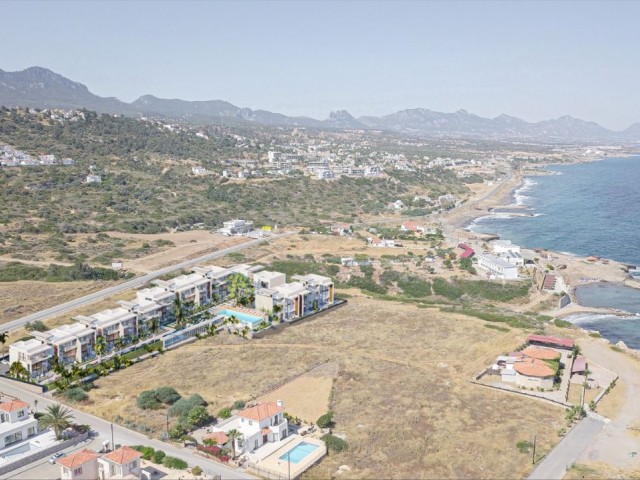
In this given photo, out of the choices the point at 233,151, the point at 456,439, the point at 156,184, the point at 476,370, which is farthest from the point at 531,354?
the point at 233,151

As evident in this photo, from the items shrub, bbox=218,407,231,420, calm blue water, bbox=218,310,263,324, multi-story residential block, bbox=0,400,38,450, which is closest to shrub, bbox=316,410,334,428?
shrub, bbox=218,407,231,420

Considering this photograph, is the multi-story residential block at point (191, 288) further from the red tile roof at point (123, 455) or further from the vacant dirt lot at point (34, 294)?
the red tile roof at point (123, 455)

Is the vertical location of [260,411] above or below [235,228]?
below

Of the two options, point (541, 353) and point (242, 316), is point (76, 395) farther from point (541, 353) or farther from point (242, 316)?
point (541, 353)

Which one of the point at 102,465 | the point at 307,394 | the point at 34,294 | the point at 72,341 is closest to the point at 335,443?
the point at 307,394

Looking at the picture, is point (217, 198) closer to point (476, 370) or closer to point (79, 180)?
point (79, 180)

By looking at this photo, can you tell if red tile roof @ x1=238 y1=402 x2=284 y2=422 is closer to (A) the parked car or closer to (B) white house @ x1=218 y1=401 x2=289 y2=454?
(B) white house @ x1=218 y1=401 x2=289 y2=454
